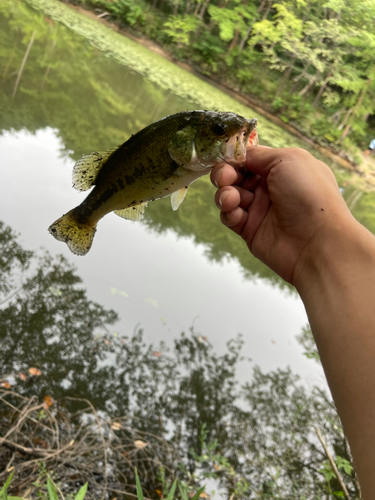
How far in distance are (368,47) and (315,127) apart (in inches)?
205

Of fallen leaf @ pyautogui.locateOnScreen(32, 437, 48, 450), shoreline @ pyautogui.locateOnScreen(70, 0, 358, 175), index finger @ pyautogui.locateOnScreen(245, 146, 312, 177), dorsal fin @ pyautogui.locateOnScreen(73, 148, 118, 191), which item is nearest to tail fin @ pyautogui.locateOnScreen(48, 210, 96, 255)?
dorsal fin @ pyautogui.locateOnScreen(73, 148, 118, 191)

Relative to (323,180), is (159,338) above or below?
below

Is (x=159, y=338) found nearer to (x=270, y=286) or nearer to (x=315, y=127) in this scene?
(x=270, y=286)

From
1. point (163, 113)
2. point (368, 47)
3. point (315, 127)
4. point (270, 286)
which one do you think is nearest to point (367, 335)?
point (270, 286)

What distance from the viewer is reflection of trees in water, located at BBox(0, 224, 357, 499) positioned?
3.07m

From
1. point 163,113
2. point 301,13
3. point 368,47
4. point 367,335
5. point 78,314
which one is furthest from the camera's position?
point 301,13

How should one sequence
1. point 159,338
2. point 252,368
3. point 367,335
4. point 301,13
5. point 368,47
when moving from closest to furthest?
1. point 367,335
2. point 159,338
3. point 252,368
4. point 368,47
5. point 301,13

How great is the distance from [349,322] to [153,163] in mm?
1094

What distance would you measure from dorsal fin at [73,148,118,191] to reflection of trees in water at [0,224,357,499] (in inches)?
80.6

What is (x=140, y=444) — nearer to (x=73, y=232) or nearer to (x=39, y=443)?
(x=39, y=443)

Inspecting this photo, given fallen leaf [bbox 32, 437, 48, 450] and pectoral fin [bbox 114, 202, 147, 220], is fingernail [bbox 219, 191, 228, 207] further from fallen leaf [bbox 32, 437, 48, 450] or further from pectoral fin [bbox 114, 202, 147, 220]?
fallen leaf [bbox 32, 437, 48, 450]

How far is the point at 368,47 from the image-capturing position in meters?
19.9

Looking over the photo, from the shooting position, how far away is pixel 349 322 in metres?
1.33

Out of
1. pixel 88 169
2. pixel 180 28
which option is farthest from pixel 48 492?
pixel 180 28
